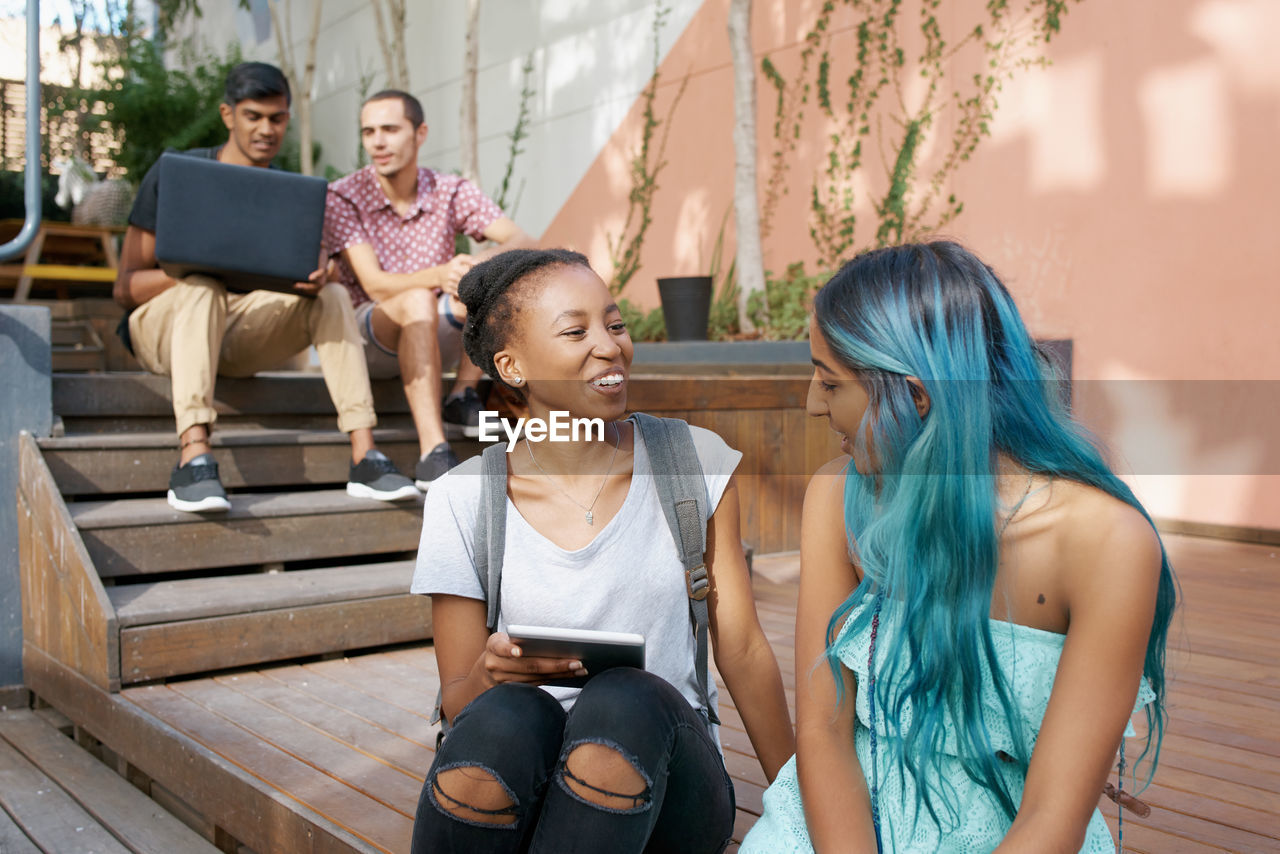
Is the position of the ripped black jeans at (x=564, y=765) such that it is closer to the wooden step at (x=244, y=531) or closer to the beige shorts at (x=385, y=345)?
the wooden step at (x=244, y=531)

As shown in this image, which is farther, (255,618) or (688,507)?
(255,618)

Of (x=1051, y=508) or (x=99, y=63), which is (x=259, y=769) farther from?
(x=99, y=63)

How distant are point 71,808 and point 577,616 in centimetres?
153

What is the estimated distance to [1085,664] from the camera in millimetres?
1099

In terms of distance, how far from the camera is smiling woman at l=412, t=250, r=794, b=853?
52.7 inches

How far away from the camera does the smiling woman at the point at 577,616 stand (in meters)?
1.34

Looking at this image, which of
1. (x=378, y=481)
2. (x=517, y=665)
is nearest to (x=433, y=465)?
(x=378, y=481)


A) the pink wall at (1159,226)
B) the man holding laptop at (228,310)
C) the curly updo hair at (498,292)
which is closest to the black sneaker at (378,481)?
the man holding laptop at (228,310)

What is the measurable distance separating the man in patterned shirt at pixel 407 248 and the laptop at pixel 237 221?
380mm

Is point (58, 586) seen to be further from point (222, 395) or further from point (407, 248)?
point (407, 248)

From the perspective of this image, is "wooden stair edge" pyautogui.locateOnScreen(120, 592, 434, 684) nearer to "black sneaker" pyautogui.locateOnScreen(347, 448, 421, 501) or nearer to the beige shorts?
"black sneaker" pyautogui.locateOnScreen(347, 448, 421, 501)

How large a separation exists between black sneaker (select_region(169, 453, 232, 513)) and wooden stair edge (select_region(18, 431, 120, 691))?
278 millimetres

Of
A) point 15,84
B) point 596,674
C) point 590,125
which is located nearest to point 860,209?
point 590,125

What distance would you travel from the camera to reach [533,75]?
29.2 ft
